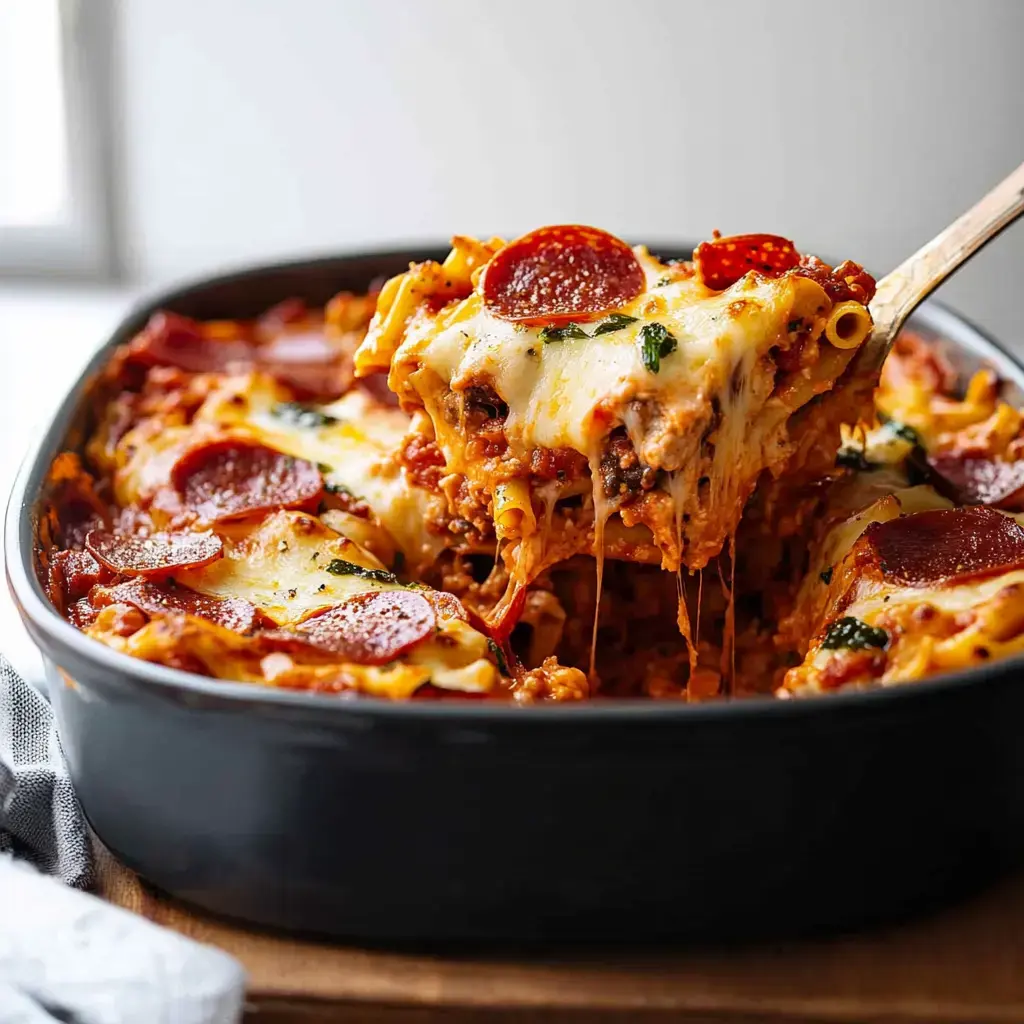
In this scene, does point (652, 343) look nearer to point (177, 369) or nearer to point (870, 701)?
Result: point (870, 701)

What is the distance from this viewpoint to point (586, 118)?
5543 millimetres

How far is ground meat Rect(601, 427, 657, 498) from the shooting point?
227 cm

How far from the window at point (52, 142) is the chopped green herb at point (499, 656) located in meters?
4.04

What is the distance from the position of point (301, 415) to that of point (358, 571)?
709 mm

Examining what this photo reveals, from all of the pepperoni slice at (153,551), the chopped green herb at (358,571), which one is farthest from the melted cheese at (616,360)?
the pepperoni slice at (153,551)

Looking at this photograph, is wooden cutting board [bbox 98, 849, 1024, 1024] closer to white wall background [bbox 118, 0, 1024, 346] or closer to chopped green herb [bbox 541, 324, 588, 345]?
chopped green herb [bbox 541, 324, 588, 345]

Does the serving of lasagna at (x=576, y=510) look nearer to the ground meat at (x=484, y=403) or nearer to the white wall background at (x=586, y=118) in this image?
the ground meat at (x=484, y=403)

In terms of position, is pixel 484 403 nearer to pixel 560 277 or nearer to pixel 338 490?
pixel 560 277

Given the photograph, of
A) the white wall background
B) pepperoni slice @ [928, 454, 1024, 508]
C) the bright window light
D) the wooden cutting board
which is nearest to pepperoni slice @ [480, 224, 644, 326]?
pepperoni slice @ [928, 454, 1024, 508]

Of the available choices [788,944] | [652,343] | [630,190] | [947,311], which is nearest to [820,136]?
[630,190]

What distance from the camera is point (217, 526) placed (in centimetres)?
263

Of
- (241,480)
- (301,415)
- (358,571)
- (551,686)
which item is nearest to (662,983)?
(551,686)

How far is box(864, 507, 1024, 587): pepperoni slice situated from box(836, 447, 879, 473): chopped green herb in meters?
0.25

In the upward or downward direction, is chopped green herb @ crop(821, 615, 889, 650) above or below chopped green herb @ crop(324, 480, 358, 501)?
above
